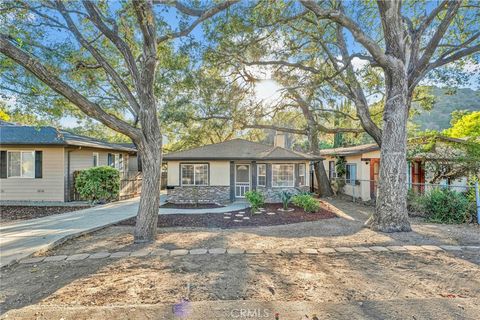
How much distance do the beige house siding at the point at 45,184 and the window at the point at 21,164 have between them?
10.0 inches

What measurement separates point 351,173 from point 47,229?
51.8 feet

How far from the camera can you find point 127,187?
15617 mm

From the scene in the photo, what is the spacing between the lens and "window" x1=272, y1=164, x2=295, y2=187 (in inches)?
540

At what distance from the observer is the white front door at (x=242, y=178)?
13914mm

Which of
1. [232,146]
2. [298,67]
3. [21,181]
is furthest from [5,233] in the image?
[298,67]

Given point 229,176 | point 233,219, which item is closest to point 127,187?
point 229,176

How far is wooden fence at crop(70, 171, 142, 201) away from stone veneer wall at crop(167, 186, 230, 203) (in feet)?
6.89

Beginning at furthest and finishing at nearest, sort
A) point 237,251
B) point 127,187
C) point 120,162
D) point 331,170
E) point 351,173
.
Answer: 1. point 331,170
2. point 120,162
3. point 351,173
4. point 127,187
5. point 237,251

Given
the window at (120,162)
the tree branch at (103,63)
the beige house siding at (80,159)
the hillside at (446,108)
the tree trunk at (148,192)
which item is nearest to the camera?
the tree trunk at (148,192)

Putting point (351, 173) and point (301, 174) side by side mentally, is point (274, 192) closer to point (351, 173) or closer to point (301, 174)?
point (301, 174)

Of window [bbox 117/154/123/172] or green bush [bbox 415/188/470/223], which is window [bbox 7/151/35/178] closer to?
window [bbox 117/154/123/172]

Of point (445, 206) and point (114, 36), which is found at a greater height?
point (114, 36)

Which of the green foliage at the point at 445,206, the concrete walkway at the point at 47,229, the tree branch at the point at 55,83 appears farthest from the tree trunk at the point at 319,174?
the tree branch at the point at 55,83

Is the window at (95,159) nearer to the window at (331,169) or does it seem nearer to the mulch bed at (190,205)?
the mulch bed at (190,205)
